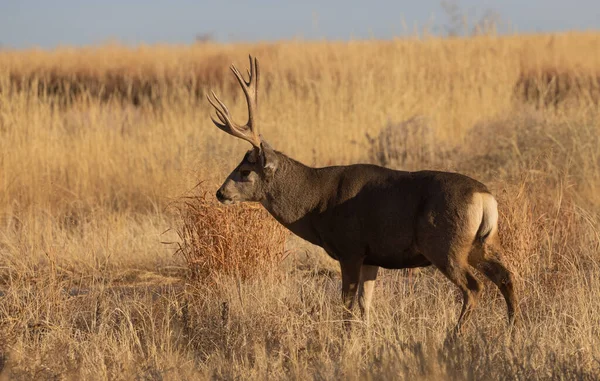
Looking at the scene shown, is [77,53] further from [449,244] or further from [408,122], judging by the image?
[449,244]

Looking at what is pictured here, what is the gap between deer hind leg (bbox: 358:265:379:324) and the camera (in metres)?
7.26

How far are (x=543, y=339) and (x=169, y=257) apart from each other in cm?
445

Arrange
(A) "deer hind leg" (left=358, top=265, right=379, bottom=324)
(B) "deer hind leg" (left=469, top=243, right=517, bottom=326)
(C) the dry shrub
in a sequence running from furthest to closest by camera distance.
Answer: (C) the dry shrub, (A) "deer hind leg" (left=358, top=265, right=379, bottom=324), (B) "deer hind leg" (left=469, top=243, right=517, bottom=326)

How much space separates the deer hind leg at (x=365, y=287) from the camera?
23.8ft

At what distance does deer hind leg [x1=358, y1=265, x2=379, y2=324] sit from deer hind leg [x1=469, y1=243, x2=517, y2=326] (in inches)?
34.9

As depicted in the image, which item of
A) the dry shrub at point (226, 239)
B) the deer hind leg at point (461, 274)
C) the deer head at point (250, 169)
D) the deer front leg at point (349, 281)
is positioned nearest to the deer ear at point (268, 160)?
the deer head at point (250, 169)

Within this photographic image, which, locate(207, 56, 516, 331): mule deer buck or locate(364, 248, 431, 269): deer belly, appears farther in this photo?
locate(364, 248, 431, 269): deer belly

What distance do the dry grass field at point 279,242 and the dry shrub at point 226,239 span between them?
0.02 m

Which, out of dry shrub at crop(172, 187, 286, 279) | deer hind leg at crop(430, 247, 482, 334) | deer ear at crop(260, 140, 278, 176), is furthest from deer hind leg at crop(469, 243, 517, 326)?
dry shrub at crop(172, 187, 286, 279)

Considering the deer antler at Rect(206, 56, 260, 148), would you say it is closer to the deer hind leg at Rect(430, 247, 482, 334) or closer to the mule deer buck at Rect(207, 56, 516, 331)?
the mule deer buck at Rect(207, 56, 516, 331)

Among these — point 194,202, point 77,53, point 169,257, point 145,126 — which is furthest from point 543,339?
point 77,53

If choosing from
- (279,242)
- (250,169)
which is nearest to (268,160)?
(250,169)

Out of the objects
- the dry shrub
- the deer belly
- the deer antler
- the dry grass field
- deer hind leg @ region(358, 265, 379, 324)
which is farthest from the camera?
the dry shrub

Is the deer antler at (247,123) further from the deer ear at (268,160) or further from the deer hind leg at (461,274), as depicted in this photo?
the deer hind leg at (461,274)
